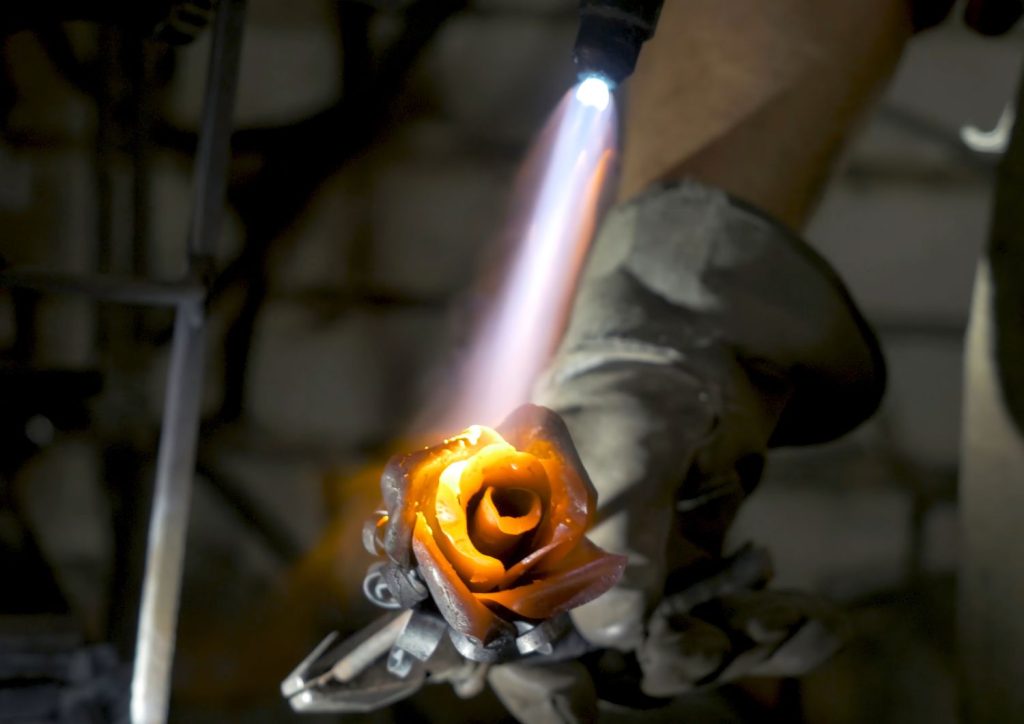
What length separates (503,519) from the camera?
0.58 meters

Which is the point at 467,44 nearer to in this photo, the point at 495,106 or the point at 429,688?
the point at 495,106

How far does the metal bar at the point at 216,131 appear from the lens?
1.18 metres

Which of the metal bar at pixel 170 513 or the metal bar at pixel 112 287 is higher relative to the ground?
the metal bar at pixel 112 287

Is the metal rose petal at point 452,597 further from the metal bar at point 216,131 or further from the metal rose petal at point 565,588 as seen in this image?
the metal bar at point 216,131

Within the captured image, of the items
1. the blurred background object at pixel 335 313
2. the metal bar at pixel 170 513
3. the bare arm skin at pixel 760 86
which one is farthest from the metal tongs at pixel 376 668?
the blurred background object at pixel 335 313

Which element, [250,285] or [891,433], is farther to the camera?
[891,433]

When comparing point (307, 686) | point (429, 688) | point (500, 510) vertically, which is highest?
point (500, 510)

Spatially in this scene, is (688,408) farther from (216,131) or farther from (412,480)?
(216,131)

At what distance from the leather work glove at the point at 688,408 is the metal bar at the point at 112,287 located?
0.58m

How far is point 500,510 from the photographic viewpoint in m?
0.60

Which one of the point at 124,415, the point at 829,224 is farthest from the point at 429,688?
the point at 829,224

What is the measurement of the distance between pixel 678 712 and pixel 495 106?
1.46 meters

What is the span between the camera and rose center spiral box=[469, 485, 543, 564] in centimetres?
58

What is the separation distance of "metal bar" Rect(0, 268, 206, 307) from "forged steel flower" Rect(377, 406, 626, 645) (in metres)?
0.80
